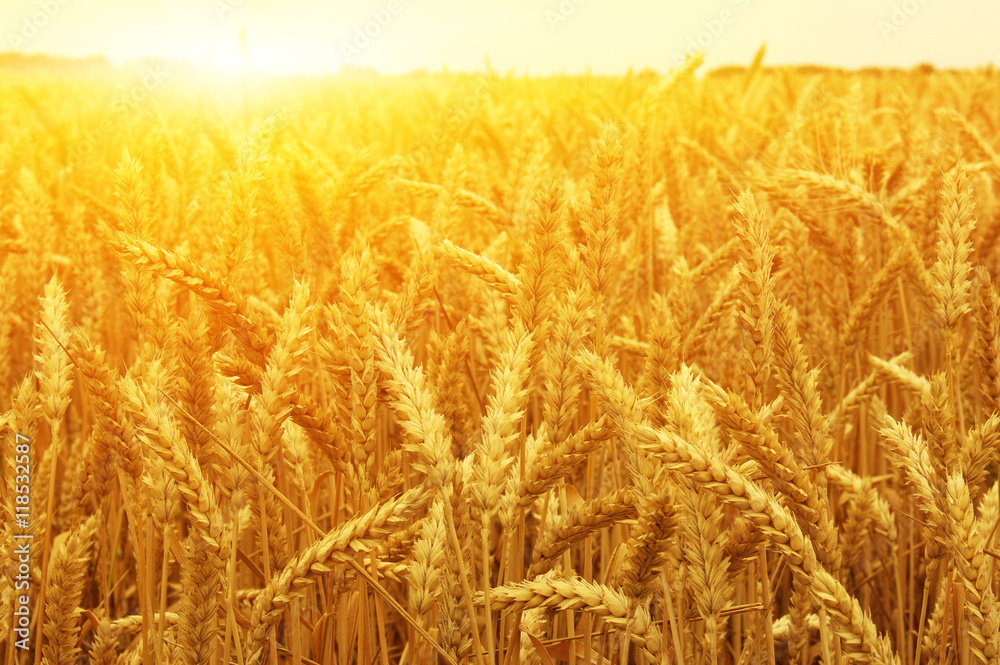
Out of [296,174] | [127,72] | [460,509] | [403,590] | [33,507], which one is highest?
[127,72]

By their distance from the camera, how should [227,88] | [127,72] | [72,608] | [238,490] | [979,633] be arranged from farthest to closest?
1. [227,88]
2. [127,72]
3. [72,608]
4. [238,490]
5. [979,633]

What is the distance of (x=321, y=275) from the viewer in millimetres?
1702

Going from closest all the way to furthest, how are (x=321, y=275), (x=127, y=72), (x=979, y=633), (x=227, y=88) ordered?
1. (x=979, y=633)
2. (x=321, y=275)
3. (x=127, y=72)
4. (x=227, y=88)

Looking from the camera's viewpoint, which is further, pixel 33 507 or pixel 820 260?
pixel 820 260

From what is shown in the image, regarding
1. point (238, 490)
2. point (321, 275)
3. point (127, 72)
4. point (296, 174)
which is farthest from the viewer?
point (127, 72)

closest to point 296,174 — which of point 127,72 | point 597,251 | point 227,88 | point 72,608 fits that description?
point 597,251

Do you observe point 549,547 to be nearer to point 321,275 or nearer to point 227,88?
point 321,275

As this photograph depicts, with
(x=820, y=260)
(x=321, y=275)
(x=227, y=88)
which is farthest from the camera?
(x=227, y=88)

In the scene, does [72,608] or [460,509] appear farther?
[72,608]

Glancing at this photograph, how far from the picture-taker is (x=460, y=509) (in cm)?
77

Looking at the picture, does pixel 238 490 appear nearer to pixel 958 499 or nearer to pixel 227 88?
pixel 958 499

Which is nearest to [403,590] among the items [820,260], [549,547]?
[549,547]

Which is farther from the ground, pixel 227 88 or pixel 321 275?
pixel 227 88

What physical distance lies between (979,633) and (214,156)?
2.28 metres
